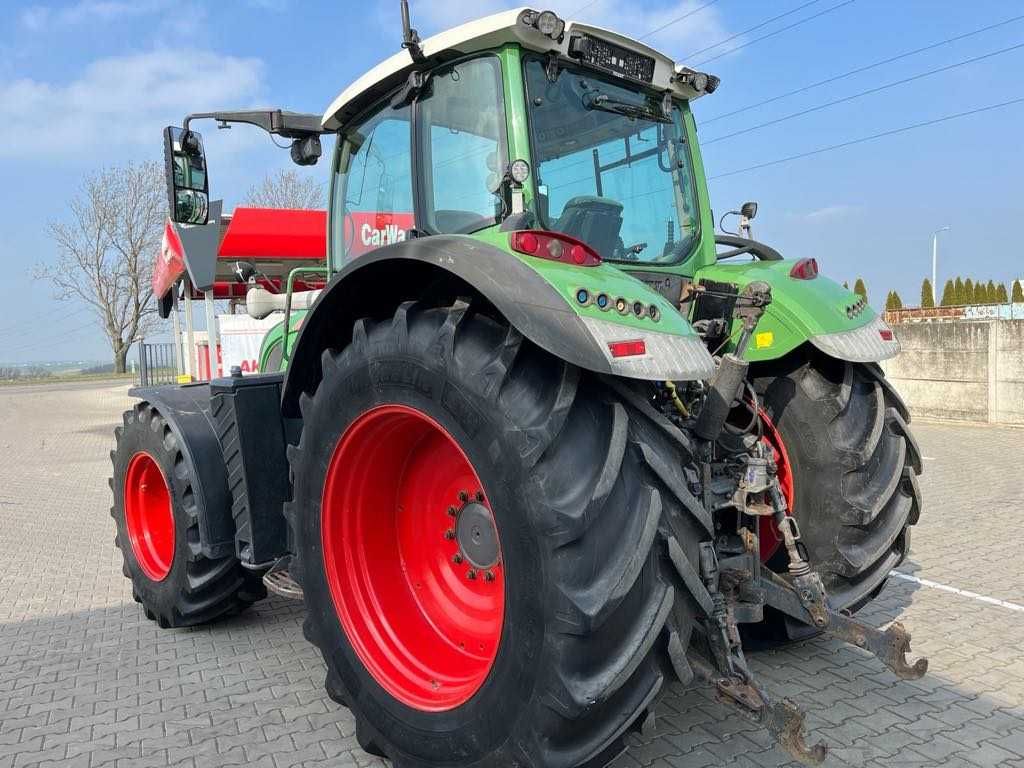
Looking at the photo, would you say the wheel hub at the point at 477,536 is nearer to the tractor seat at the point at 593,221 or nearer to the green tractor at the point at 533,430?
the green tractor at the point at 533,430

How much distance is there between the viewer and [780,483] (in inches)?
125

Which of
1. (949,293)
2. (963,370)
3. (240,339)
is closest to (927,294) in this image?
(949,293)

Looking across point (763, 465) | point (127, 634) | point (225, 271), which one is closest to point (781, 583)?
point (763, 465)

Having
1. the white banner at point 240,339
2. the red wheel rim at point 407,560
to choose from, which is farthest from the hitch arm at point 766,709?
the white banner at point 240,339

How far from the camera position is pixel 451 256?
2199mm

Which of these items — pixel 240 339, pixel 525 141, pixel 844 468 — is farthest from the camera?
pixel 240 339

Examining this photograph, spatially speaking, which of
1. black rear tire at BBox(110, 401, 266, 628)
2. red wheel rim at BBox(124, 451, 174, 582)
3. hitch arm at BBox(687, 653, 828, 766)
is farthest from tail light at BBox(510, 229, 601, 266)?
red wheel rim at BBox(124, 451, 174, 582)

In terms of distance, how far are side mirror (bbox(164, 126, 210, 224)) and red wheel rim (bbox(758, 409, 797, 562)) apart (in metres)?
2.67

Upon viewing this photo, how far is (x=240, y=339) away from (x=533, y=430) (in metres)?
7.14

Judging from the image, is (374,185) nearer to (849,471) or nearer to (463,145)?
(463,145)

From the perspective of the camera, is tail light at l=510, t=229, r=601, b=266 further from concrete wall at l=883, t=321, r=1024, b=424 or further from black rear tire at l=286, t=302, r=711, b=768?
concrete wall at l=883, t=321, r=1024, b=424

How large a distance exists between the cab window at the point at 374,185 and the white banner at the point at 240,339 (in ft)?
14.9

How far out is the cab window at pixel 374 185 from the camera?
3.12m

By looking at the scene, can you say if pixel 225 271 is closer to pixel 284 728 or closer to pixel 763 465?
pixel 284 728
